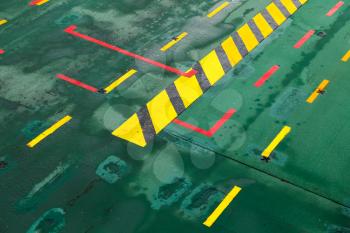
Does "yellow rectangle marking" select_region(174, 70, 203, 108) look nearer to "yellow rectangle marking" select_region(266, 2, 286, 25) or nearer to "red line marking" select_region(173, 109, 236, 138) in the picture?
"red line marking" select_region(173, 109, 236, 138)

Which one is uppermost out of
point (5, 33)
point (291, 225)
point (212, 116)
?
point (5, 33)

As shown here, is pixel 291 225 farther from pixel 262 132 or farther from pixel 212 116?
pixel 212 116

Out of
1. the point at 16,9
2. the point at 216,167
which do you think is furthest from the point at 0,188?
the point at 16,9

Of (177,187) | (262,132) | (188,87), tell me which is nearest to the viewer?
(177,187)

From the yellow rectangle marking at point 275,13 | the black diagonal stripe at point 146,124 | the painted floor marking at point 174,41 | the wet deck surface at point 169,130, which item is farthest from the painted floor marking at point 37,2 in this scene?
the yellow rectangle marking at point 275,13

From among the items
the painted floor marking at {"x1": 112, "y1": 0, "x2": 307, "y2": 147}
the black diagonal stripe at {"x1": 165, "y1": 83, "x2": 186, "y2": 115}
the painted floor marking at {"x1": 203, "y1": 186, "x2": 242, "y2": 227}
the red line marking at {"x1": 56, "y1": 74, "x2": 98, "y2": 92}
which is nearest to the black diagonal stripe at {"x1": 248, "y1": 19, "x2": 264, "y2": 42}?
Result: the painted floor marking at {"x1": 112, "y1": 0, "x2": 307, "y2": 147}

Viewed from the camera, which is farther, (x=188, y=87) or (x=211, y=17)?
(x=211, y=17)

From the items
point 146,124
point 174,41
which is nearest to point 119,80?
point 146,124
